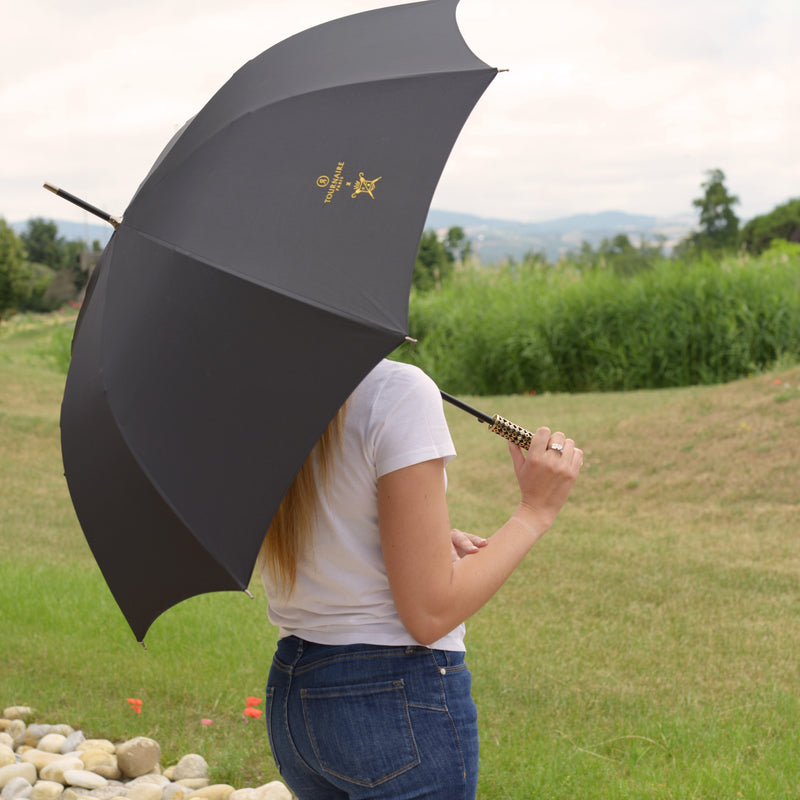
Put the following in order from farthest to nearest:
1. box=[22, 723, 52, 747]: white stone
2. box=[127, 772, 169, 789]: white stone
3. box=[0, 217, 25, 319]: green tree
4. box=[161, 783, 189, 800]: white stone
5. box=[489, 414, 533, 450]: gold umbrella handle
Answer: box=[0, 217, 25, 319]: green tree → box=[22, 723, 52, 747]: white stone → box=[127, 772, 169, 789]: white stone → box=[161, 783, 189, 800]: white stone → box=[489, 414, 533, 450]: gold umbrella handle

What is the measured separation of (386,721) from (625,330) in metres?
12.7

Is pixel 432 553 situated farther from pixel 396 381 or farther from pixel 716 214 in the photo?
pixel 716 214

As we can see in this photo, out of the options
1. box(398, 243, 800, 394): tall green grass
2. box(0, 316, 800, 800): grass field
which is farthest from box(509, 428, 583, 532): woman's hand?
box(398, 243, 800, 394): tall green grass

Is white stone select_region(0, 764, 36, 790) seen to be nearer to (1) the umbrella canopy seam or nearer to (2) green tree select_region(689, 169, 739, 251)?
(1) the umbrella canopy seam

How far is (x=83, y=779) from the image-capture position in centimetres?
346

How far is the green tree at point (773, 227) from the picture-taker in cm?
4312

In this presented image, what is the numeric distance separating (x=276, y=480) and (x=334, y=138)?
0.64 m

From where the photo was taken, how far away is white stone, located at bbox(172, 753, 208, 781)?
138 inches

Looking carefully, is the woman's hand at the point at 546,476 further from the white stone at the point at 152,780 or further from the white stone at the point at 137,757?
the white stone at the point at 137,757

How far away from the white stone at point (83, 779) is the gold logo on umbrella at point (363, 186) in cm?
273

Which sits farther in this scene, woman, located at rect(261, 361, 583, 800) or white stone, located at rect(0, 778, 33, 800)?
white stone, located at rect(0, 778, 33, 800)

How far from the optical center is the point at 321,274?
1.62 meters

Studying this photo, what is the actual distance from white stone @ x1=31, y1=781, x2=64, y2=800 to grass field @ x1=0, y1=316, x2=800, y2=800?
436mm

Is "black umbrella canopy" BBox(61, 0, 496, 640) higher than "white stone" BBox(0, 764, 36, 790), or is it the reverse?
"black umbrella canopy" BBox(61, 0, 496, 640)
